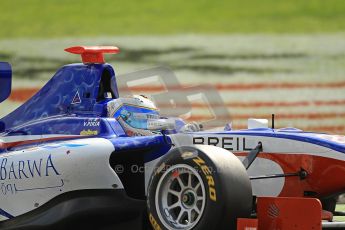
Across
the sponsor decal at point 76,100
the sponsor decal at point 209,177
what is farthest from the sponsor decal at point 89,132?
the sponsor decal at point 209,177

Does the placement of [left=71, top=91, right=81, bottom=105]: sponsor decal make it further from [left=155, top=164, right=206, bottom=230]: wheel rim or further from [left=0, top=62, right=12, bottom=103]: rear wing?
[left=155, top=164, right=206, bottom=230]: wheel rim

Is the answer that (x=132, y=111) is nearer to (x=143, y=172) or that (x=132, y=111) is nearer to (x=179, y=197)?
(x=143, y=172)

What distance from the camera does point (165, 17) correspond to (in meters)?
22.3

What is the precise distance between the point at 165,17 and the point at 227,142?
14.5 metres

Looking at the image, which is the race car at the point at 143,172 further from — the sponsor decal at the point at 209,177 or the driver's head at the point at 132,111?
the driver's head at the point at 132,111

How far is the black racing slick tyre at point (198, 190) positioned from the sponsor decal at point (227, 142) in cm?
86

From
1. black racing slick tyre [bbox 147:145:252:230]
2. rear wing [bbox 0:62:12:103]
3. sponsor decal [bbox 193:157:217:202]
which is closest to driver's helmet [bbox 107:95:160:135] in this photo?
rear wing [bbox 0:62:12:103]

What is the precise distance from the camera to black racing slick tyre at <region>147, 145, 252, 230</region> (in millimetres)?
6875

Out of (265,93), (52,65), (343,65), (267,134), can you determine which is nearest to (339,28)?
(343,65)

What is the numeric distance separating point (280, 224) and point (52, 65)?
41.8 feet

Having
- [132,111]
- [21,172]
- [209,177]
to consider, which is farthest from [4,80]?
[209,177]

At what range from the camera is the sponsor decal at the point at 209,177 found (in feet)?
22.6

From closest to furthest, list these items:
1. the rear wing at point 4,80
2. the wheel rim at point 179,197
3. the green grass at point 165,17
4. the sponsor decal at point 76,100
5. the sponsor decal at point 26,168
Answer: the wheel rim at point 179,197 < the sponsor decal at point 26,168 < the sponsor decal at point 76,100 < the rear wing at point 4,80 < the green grass at point 165,17

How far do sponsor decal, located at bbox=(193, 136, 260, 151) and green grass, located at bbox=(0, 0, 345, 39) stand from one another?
1321 centimetres
